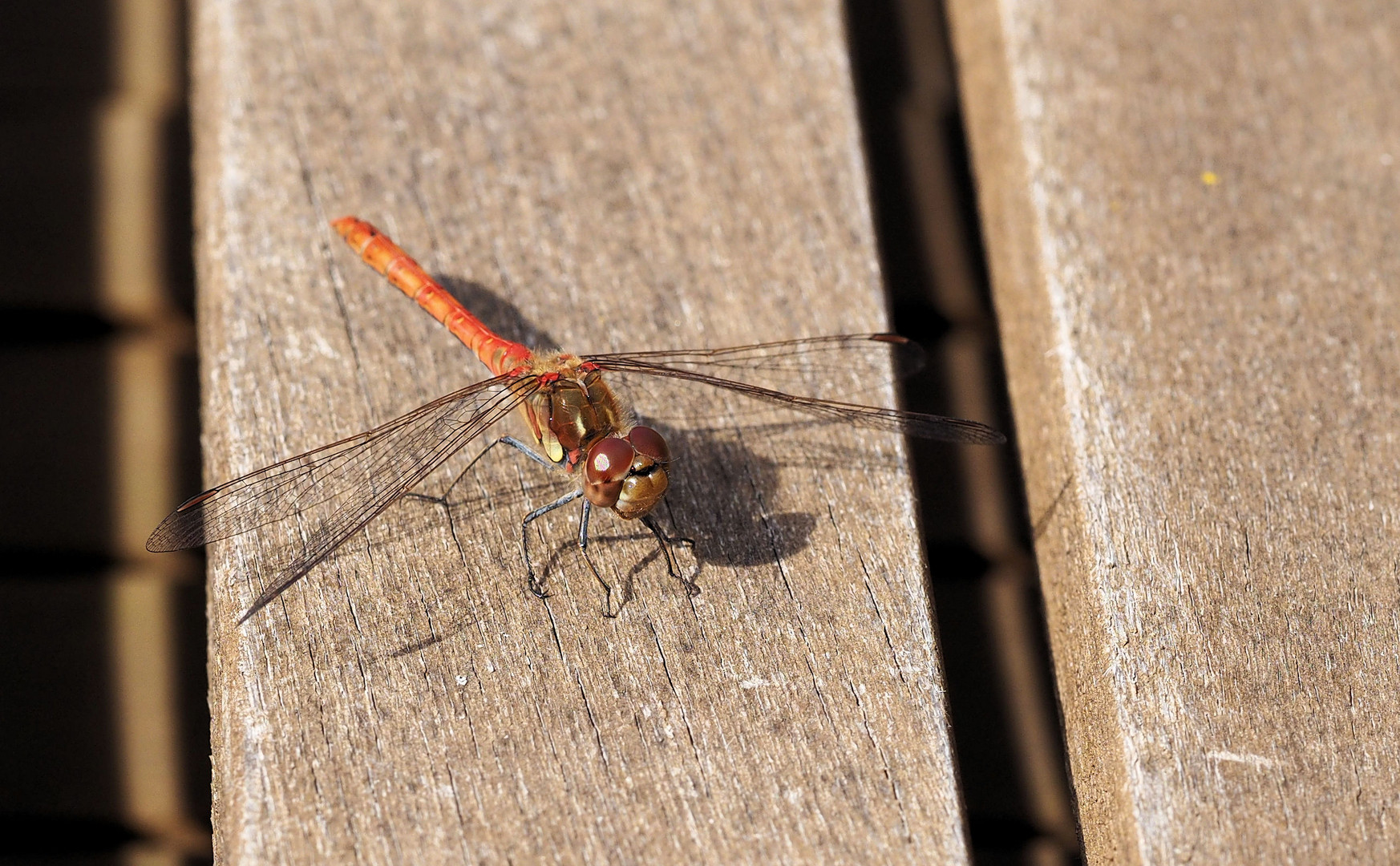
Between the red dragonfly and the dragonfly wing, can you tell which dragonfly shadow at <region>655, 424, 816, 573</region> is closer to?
the red dragonfly

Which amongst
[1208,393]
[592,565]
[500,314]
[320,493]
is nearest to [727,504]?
[592,565]

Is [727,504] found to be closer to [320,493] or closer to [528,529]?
[528,529]

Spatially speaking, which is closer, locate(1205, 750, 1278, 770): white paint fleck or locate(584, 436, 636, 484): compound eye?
locate(1205, 750, 1278, 770): white paint fleck

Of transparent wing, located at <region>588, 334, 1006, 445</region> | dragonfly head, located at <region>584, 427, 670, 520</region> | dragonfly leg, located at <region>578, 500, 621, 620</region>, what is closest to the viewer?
dragonfly leg, located at <region>578, 500, 621, 620</region>

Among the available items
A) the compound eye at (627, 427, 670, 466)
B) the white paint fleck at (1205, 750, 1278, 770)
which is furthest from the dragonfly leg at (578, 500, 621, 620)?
the white paint fleck at (1205, 750, 1278, 770)

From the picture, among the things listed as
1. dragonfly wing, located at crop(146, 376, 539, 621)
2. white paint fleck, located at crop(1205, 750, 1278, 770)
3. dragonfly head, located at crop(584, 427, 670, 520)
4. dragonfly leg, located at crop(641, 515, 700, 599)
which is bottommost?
white paint fleck, located at crop(1205, 750, 1278, 770)

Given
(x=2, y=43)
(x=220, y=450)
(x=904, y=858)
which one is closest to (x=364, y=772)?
(x=220, y=450)

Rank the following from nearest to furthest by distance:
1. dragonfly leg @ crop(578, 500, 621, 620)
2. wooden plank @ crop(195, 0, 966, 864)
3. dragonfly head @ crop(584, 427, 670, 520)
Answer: wooden plank @ crop(195, 0, 966, 864) → dragonfly leg @ crop(578, 500, 621, 620) → dragonfly head @ crop(584, 427, 670, 520)
